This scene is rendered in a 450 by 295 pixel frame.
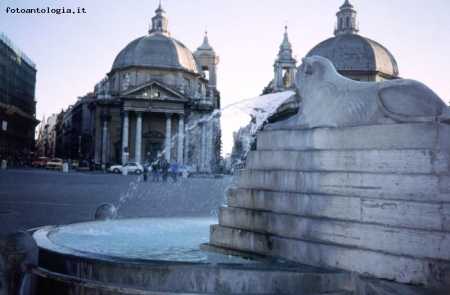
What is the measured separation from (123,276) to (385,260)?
1946 millimetres

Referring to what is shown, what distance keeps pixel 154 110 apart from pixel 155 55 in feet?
23.7

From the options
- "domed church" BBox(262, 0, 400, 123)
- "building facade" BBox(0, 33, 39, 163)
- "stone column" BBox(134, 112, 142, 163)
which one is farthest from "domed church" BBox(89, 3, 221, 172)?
"domed church" BBox(262, 0, 400, 123)

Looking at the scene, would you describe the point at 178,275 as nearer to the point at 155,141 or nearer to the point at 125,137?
the point at 125,137

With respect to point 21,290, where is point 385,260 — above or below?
above

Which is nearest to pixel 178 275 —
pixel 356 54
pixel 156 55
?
pixel 356 54

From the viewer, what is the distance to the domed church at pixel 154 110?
167 feet

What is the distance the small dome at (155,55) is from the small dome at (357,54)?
15.2 m

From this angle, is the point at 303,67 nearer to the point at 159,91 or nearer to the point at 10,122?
the point at 159,91

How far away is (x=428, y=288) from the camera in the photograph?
315 centimetres

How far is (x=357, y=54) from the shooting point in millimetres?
52156

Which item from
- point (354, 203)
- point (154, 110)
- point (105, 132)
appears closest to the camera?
point (354, 203)

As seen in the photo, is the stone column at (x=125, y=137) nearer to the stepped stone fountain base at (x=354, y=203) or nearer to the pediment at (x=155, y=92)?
the pediment at (x=155, y=92)

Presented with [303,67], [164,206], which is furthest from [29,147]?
[303,67]

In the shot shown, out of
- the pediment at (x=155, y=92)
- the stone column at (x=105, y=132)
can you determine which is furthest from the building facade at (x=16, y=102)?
the pediment at (x=155, y=92)
